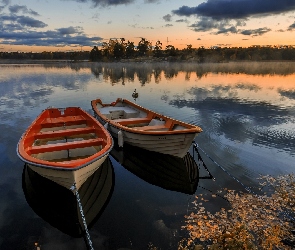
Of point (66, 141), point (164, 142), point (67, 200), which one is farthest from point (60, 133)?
point (164, 142)

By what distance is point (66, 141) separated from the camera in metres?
12.2

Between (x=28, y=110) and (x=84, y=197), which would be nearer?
(x=84, y=197)

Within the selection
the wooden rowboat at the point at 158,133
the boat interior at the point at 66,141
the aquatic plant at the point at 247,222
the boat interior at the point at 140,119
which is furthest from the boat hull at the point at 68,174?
the boat interior at the point at 140,119

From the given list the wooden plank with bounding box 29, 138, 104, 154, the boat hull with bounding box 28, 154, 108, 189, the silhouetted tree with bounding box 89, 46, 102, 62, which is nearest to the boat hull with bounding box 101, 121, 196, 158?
the wooden plank with bounding box 29, 138, 104, 154

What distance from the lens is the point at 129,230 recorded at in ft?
23.6

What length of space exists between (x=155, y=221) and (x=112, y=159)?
5.79m

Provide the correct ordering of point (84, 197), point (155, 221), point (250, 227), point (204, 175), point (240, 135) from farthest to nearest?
point (240, 135)
point (204, 175)
point (84, 197)
point (155, 221)
point (250, 227)

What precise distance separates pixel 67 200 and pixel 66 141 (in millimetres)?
4212

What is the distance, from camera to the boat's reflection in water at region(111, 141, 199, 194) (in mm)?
10141

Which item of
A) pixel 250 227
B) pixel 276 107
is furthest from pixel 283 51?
pixel 250 227

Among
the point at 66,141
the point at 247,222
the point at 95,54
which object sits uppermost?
the point at 95,54

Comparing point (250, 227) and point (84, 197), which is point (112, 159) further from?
point (250, 227)

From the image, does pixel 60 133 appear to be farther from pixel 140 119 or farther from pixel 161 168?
pixel 161 168

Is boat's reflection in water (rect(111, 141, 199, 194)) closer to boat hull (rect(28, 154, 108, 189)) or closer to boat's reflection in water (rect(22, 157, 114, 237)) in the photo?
boat's reflection in water (rect(22, 157, 114, 237))
